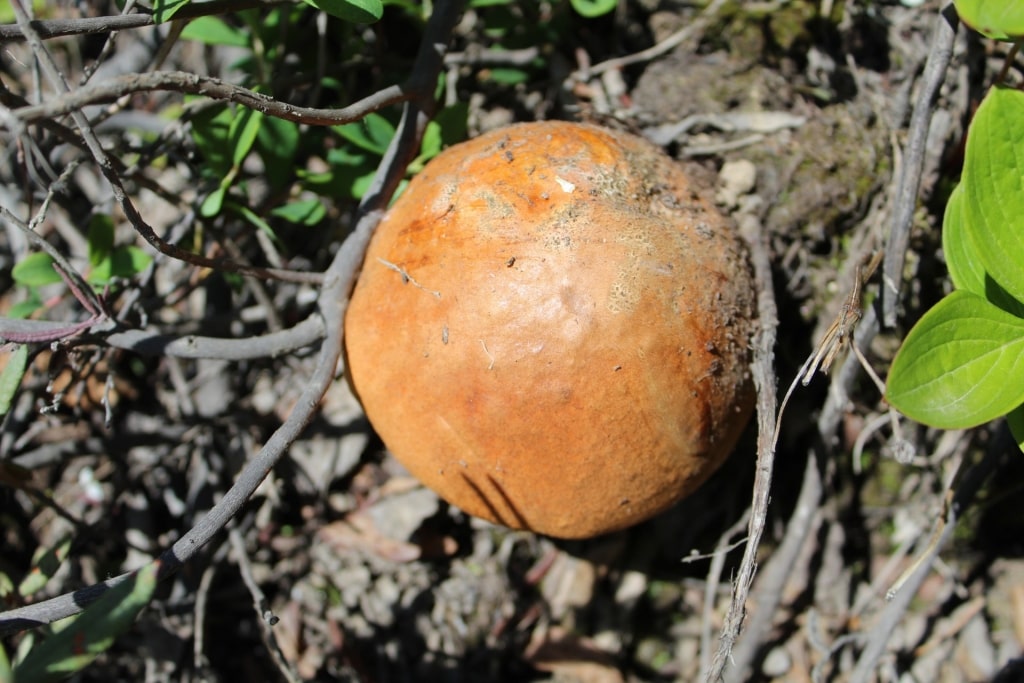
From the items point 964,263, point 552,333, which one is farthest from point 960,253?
point 552,333

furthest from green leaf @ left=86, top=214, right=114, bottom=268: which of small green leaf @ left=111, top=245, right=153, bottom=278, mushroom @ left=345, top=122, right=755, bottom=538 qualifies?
mushroom @ left=345, top=122, right=755, bottom=538

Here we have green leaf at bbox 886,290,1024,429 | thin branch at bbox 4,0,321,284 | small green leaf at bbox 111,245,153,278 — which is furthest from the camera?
small green leaf at bbox 111,245,153,278

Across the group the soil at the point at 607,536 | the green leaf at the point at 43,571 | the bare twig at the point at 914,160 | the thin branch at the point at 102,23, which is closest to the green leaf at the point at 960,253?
the bare twig at the point at 914,160

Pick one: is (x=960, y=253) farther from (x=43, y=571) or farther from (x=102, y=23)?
(x=43, y=571)

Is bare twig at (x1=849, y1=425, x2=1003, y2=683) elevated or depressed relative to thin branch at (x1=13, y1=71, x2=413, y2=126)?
depressed

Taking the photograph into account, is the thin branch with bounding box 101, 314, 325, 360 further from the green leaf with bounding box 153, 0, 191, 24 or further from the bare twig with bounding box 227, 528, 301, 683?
the green leaf with bounding box 153, 0, 191, 24

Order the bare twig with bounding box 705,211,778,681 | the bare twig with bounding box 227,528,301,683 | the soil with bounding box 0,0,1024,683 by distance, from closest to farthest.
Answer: the bare twig with bounding box 705,211,778,681
the bare twig with bounding box 227,528,301,683
the soil with bounding box 0,0,1024,683

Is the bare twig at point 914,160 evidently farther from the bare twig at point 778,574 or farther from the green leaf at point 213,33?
the green leaf at point 213,33

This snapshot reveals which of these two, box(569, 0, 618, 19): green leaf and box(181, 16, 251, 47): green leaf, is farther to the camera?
box(569, 0, 618, 19): green leaf
